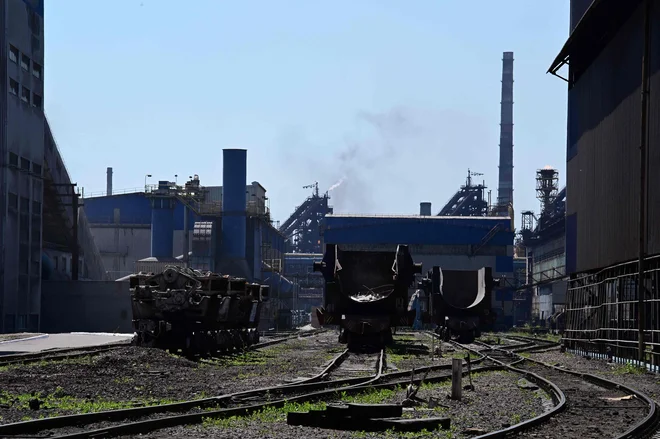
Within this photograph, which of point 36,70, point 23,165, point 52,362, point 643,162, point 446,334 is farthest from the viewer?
point 36,70

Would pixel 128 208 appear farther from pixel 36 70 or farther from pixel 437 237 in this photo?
pixel 36 70

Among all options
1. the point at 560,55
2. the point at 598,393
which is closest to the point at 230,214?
the point at 560,55

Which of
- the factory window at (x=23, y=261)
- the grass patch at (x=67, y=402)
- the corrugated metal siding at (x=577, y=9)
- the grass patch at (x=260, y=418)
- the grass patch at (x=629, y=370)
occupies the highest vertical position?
the corrugated metal siding at (x=577, y=9)

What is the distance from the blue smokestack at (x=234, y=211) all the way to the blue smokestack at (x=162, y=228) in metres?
6.40

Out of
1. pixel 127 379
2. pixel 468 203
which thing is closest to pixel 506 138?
pixel 468 203

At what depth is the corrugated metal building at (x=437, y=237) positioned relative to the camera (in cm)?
7869

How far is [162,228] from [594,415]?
6435 cm

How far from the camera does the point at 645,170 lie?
24203 mm

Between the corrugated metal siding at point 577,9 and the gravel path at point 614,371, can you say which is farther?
the corrugated metal siding at point 577,9

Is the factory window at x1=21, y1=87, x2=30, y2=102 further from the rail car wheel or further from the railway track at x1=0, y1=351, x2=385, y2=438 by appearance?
the railway track at x1=0, y1=351, x2=385, y2=438

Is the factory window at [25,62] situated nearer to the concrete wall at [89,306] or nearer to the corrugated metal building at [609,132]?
the concrete wall at [89,306]

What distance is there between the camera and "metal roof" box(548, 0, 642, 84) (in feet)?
97.3

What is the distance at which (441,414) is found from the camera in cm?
1132

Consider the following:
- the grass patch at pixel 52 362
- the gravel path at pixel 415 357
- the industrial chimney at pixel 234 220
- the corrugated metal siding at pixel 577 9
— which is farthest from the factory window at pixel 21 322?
the corrugated metal siding at pixel 577 9
